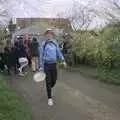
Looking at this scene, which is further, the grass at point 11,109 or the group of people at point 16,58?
the group of people at point 16,58

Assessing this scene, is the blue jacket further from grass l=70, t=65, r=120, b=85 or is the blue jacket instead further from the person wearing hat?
grass l=70, t=65, r=120, b=85

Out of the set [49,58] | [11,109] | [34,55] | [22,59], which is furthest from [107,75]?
[11,109]

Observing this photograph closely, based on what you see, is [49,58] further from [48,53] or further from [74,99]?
[74,99]

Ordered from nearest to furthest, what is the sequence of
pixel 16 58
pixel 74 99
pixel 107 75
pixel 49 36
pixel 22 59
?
pixel 49 36, pixel 74 99, pixel 107 75, pixel 22 59, pixel 16 58

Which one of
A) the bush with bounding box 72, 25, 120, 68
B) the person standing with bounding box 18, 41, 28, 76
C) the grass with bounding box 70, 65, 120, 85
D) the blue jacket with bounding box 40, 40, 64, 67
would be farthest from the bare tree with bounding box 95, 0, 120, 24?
the blue jacket with bounding box 40, 40, 64, 67

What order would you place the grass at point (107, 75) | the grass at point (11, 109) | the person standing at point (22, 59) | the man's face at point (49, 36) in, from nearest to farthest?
the grass at point (11, 109) < the man's face at point (49, 36) < the grass at point (107, 75) < the person standing at point (22, 59)

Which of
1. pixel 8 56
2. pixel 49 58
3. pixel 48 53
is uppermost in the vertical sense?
pixel 48 53

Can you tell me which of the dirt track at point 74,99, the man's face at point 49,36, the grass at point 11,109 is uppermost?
the man's face at point 49,36

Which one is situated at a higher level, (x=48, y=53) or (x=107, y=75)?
(x=48, y=53)

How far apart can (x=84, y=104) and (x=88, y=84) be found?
434 cm

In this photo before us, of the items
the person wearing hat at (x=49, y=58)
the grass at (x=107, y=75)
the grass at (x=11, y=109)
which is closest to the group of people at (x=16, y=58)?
the grass at (x=107, y=75)

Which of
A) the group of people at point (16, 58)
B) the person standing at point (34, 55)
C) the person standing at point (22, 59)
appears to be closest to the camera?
the person standing at point (22, 59)

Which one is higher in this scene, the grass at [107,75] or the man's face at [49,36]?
the man's face at [49,36]

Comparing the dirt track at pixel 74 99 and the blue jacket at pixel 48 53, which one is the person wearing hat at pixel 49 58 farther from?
the dirt track at pixel 74 99
